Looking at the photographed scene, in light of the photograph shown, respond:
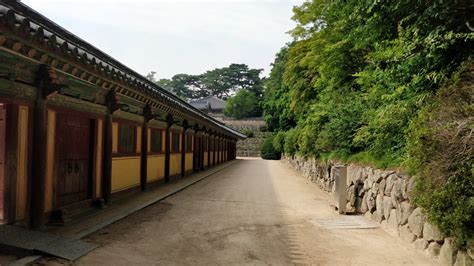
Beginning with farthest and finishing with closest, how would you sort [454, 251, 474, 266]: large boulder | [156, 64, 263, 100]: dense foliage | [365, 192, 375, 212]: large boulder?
[156, 64, 263, 100]: dense foliage
[365, 192, 375, 212]: large boulder
[454, 251, 474, 266]: large boulder

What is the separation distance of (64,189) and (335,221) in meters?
6.05

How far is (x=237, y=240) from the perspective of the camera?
23.8 ft

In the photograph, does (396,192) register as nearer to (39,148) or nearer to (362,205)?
(362,205)

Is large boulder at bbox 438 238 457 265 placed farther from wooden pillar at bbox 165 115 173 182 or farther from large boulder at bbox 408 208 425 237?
wooden pillar at bbox 165 115 173 182

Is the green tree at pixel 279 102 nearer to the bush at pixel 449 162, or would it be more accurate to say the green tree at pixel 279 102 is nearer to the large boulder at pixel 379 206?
the large boulder at pixel 379 206

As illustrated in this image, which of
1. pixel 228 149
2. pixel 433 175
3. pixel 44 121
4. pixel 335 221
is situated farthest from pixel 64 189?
pixel 228 149

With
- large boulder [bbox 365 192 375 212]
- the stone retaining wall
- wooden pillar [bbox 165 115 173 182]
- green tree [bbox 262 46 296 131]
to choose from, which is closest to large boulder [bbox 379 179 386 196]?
the stone retaining wall

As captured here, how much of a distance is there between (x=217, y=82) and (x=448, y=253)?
322 feet

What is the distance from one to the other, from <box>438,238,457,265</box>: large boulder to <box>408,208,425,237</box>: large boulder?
726 mm

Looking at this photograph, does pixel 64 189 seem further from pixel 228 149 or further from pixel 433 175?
pixel 228 149

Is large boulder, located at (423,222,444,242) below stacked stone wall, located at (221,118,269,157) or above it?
below

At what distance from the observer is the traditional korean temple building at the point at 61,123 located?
238 inches

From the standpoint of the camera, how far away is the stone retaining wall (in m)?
5.82

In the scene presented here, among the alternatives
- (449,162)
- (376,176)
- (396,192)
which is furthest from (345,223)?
(449,162)
